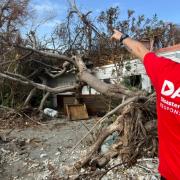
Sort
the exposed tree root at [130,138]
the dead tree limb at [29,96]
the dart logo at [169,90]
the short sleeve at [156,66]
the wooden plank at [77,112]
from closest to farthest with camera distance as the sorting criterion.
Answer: the dart logo at [169,90] < the short sleeve at [156,66] < the exposed tree root at [130,138] < the wooden plank at [77,112] < the dead tree limb at [29,96]

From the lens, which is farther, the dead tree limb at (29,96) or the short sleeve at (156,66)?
the dead tree limb at (29,96)

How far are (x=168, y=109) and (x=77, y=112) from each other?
10.2 m

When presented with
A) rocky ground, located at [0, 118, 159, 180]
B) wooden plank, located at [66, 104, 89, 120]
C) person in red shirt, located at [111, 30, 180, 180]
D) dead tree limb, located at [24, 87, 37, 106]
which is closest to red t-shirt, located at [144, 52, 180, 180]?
person in red shirt, located at [111, 30, 180, 180]

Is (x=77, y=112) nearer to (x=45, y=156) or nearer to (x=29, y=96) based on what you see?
(x=29, y=96)

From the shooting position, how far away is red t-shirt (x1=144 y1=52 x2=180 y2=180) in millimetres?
2188

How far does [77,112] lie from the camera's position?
40.7 ft

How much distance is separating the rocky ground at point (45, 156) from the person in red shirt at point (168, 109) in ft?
9.59

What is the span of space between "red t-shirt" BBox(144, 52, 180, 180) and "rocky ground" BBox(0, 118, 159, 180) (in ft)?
9.66

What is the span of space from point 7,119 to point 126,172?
22.3ft

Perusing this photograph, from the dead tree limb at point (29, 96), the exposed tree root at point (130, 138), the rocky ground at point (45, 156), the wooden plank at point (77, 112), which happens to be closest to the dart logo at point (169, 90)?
the rocky ground at point (45, 156)

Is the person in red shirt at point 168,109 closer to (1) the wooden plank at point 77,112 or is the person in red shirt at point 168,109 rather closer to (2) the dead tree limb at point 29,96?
(1) the wooden plank at point 77,112

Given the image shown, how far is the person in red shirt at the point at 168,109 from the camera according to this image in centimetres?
219

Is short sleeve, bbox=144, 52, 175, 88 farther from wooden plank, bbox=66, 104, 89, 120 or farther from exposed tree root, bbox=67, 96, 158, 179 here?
wooden plank, bbox=66, 104, 89, 120

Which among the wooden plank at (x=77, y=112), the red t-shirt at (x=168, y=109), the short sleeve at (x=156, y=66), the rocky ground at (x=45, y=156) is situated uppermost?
the short sleeve at (x=156, y=66)
